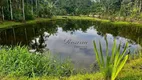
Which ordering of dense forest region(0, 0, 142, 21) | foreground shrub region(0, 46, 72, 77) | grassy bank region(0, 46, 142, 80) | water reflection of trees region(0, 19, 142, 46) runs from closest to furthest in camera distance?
grassy bank region(0, 46, 142, 80)
foreground shrub region(0, 46, 72, 77)
water reflection of trees region(0, 19, 142, 46)
dense forest region(0, 0, 142, 21)

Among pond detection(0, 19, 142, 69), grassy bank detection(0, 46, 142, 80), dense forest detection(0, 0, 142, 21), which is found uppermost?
dense forest detection(0, 0, 142, 21)

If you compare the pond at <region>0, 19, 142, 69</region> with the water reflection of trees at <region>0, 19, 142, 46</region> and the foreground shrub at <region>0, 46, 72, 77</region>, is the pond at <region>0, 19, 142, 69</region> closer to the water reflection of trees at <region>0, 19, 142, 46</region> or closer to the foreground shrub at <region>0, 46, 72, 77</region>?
the water reflection of trees at <region>0, 19, 142, 46</region>

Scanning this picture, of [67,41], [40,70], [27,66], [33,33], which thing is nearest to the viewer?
[27,66]

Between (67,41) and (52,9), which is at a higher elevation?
(52,9)

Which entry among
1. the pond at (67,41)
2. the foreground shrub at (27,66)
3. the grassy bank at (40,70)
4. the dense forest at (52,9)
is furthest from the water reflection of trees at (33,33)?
the foreground shrub at (27,66)

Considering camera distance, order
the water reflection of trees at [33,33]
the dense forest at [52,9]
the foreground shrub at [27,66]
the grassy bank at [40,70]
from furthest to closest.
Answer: the dense forest at [52,9], the water reflection of trees at [33,33], the foreground shrub at [27,66], the grassy bank at [40,70]

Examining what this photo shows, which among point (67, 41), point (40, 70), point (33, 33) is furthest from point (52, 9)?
point (40, 70)

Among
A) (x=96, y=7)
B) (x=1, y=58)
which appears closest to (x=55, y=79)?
(x=1, y=58)

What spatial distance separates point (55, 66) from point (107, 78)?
309cm

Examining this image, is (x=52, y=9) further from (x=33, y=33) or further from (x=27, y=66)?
(x=27, y=66)

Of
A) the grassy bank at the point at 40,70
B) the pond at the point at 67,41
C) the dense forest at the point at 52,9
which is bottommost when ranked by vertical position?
the pond at the point at 67,41

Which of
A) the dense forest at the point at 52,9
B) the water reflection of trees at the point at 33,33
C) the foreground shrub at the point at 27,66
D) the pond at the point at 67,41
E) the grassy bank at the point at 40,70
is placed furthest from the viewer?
the dense forest at the point at 52,9

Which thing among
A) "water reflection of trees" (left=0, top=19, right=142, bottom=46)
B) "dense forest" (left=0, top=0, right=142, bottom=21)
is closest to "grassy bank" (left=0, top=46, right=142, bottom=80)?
"water reflection of trees" (left=0, top=19, right=142, bottom=46)

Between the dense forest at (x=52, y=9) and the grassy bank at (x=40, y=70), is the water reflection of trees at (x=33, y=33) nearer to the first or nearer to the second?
the dense forest at (x=52, y=9)
